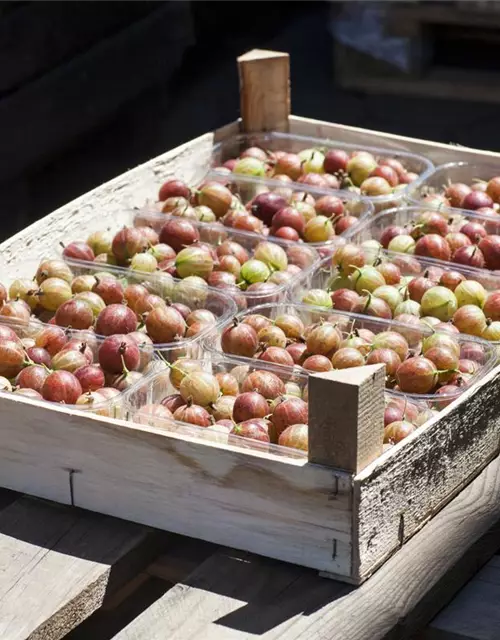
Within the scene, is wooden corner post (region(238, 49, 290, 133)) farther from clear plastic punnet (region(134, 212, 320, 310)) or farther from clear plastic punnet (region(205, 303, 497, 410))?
clear plastic punnet (region(205, 303, 497, 410))

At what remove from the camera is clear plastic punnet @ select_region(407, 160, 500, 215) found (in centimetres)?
292

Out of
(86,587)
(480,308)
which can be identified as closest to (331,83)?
(480,308)

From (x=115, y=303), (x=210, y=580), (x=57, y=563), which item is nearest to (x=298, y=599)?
(x=210, y=580)

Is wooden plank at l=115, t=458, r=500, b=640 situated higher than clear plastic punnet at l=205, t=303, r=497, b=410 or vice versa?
clear plastic punnet at l=205, t=303, r=497, b=410

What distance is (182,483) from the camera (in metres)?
1.82

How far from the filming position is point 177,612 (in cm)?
171

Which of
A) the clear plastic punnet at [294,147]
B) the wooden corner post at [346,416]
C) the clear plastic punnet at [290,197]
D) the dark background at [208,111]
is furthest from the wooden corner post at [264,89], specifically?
the wooden corner post at [346,416]

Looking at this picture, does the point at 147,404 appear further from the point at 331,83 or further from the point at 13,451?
the point at 331,83

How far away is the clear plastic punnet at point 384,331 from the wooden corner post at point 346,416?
313 millimetres

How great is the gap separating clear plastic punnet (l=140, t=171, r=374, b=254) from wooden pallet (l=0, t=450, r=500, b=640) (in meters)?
0.90

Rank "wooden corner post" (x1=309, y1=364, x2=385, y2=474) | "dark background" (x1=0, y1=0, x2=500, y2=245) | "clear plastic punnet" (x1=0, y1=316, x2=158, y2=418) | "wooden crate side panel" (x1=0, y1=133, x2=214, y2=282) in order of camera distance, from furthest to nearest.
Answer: "dark background" (x1=0, y1=0, x2=500, y2=245)
"wooden crate side panel" (x1=0, y1=133, x2=214, y2=282)
"clear plastic punnet" (x1=0, y1=316, x2=158, y2=418)
"wooden corner post" (x1=309, y1=364, x2=385, y2=474)

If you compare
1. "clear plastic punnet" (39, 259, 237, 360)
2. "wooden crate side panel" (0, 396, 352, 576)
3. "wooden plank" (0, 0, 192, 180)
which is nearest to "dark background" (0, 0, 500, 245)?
"wooden plank" (0, 0, 192, 180)

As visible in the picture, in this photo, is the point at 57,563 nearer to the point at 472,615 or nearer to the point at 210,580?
the point at 210,580

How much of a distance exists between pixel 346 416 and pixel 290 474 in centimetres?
13
